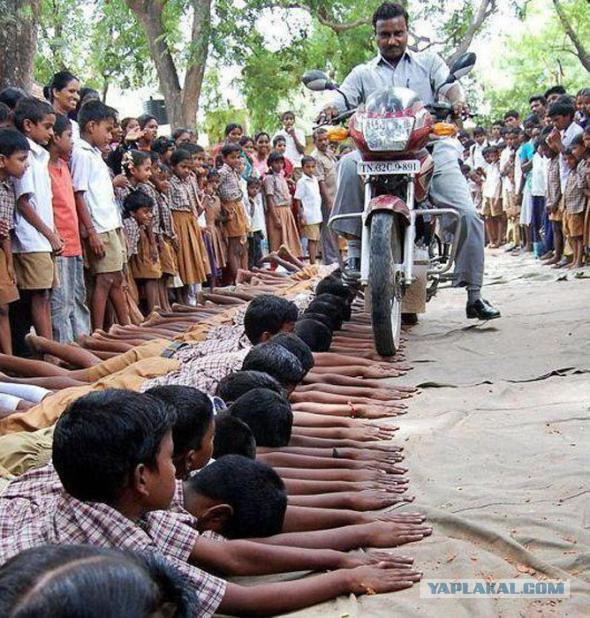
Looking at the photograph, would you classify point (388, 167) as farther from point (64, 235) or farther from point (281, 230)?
point (281, 230)

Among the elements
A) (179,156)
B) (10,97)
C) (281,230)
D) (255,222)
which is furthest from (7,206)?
(281,230)

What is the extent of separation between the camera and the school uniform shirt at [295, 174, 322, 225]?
1233 cm

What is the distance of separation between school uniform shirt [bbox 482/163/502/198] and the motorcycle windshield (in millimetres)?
10607

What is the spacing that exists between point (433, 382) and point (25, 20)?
483cm

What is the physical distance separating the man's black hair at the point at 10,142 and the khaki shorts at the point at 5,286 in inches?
23.0

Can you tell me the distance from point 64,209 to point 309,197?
6.62 meters

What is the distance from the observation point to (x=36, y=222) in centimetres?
548

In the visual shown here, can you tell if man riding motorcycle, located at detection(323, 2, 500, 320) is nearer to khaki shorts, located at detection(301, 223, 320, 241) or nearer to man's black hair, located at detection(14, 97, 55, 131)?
man's black hair, located at detection(14, 97, 55, 131)

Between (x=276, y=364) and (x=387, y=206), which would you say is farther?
(x=387, y=206)

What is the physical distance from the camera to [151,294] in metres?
7.84

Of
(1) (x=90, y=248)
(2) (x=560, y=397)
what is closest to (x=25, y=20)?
(1) (x=90, y=248)

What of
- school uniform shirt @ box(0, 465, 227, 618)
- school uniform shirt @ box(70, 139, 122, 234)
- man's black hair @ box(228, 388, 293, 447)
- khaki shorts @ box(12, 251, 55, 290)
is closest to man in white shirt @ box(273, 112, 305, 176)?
school uniform shirt @ box(70, 139, 122, 234)

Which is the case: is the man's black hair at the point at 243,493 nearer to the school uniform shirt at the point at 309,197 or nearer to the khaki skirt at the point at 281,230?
the khaki skirt at the point at 281,230

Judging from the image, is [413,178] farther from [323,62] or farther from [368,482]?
[323,62]
